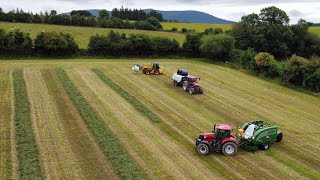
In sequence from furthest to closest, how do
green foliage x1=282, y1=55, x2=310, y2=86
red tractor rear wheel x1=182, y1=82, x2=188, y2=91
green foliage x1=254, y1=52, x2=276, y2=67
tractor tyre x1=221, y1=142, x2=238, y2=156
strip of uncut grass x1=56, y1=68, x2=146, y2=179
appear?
green foliage x1=254, y1=52, x2=276, y2=67 < green foliage x1=282, y1=55, x2=310, y2=86 < red tractor rear wheel x1=182, y1=82, x2=188, y2=91 < tractor tyre x1=221, y1=142, x2=238, y2=156 < strip of uncut grass x1=56, y1=68, x2=146, y2=179

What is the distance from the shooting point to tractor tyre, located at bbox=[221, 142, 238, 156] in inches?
739

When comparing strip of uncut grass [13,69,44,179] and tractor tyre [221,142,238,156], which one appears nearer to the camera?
strip of uncut grass [13,69,44,179]

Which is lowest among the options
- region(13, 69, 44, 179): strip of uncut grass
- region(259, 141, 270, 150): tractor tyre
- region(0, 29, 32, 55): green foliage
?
region(13, 69, 44, 179): strip of uncut grass

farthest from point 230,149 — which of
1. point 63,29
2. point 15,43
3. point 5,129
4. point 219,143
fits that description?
point 63,29

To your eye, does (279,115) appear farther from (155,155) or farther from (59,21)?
(59,21)

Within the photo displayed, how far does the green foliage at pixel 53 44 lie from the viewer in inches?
1950

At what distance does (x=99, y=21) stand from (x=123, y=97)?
48.9m

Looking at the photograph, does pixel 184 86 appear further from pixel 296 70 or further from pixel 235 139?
pixel 235 139

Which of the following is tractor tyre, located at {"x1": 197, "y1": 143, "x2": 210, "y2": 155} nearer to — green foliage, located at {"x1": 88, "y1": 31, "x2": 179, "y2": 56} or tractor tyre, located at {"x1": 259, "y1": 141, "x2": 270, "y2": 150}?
tractor tyre, located at {"x1": 259, "y1": 141, "x2": 270, "y2": 150}

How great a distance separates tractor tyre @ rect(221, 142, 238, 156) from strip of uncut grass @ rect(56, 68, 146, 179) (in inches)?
187

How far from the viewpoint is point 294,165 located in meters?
18.0

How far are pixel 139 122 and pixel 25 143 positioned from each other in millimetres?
7221

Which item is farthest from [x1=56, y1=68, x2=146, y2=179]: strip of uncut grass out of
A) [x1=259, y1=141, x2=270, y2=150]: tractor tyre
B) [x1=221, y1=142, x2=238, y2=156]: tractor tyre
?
[x1=259, y1=141, x2=270, y2=150]: tractor tyre

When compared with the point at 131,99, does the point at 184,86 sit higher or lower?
higher
